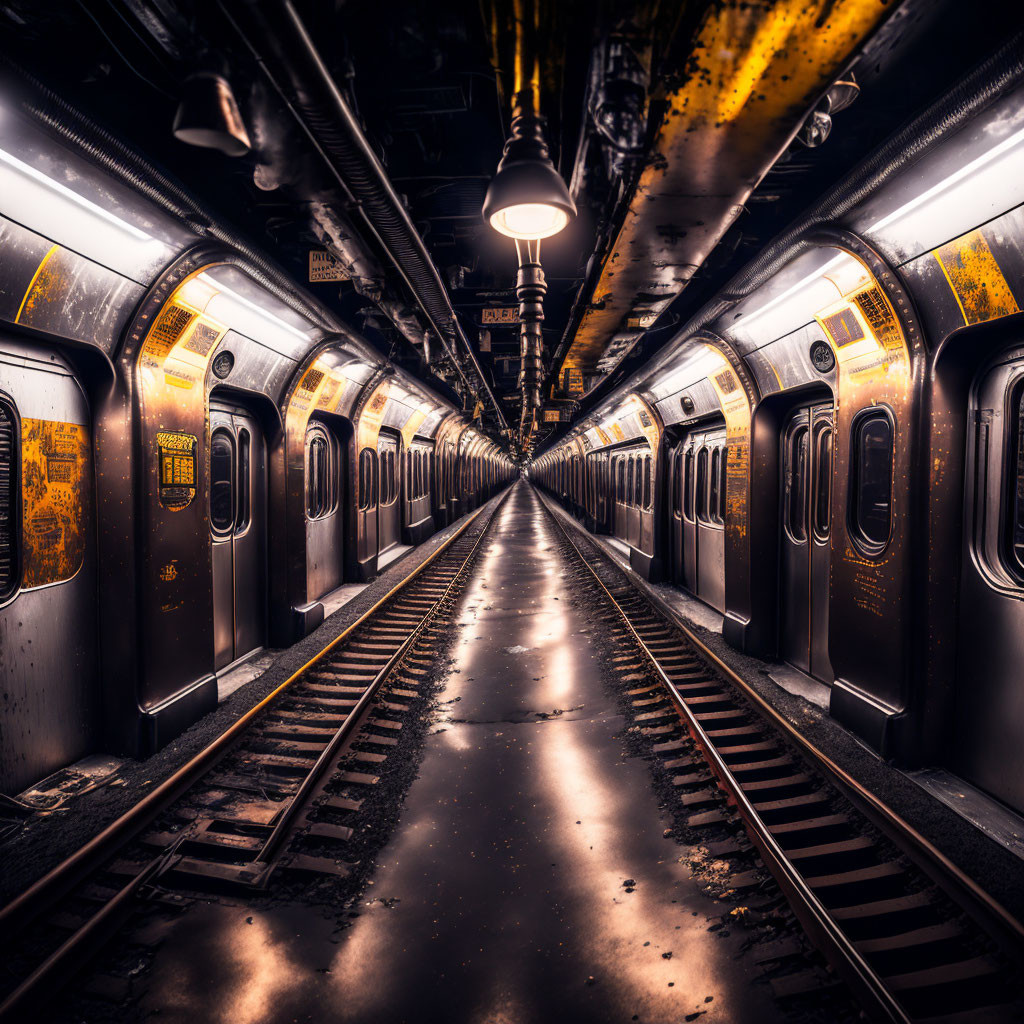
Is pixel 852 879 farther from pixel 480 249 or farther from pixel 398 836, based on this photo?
pixel 480 249

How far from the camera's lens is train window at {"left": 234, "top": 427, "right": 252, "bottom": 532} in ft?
21.8

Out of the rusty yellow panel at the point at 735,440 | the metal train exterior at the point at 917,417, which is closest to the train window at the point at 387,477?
the rusty yellow panel at the point at 735,440

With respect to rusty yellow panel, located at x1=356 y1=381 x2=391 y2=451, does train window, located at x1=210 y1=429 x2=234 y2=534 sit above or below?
below

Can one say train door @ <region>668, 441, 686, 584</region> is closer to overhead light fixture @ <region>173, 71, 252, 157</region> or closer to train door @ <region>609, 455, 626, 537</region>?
train door @ <region>609, 455, 626, 537</region>

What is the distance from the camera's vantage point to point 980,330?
3.64m

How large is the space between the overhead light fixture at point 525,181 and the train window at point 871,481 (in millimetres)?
3576

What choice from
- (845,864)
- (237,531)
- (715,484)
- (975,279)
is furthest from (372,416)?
(845,864)

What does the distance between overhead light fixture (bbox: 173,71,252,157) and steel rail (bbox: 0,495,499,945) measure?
3.50 metres

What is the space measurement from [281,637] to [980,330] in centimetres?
750

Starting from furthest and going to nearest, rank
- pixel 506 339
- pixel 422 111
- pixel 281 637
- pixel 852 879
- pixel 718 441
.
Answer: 1. pixel 506 339
2. pixel 718 441
3. pixel 281 637
4. pixel 422 111
5. pixel 852 879

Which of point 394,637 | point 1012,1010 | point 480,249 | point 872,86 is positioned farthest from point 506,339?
point 1012,1010

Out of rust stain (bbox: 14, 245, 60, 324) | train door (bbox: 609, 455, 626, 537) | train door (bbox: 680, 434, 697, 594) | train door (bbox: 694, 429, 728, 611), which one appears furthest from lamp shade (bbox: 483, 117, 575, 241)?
train door (bbox: 609, 455, 626, 537)

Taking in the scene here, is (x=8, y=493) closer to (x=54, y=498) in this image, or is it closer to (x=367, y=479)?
(x=54, y=498)

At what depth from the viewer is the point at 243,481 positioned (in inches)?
264
